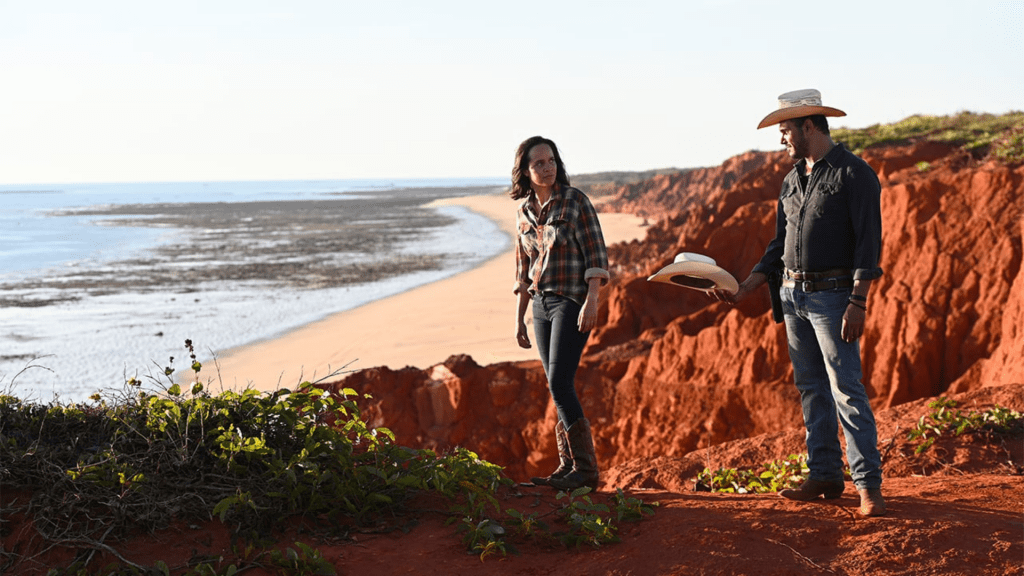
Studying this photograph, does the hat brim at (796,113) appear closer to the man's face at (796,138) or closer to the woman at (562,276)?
the man's face at (796,138)

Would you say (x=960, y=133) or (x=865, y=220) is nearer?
(x=865, y=220)

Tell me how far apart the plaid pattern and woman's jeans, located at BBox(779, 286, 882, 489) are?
3.41 ft

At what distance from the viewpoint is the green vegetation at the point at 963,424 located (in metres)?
6.15

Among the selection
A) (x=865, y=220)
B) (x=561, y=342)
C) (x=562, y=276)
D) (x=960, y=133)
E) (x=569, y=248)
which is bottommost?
(x=561, y=342)

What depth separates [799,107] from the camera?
4.18m

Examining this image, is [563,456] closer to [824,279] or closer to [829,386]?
[829,386]

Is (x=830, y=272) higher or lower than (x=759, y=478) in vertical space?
higher

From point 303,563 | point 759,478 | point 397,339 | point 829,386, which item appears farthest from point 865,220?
point 397,339

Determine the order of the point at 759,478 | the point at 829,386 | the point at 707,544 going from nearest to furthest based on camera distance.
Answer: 1. the point at 707,544
2. the point at 829,386
3. the point at 759,478

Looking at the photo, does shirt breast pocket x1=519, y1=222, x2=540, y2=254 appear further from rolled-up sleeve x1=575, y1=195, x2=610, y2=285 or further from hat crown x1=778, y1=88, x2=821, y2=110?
hat crown x1=778, y1=88, x2=821, y2=110

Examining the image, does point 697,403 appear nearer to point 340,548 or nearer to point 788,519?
point 788,519

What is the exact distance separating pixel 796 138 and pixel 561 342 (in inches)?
64.0

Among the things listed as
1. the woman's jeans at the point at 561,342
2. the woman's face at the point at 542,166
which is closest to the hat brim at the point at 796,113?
the woman's face at the point at 542,166

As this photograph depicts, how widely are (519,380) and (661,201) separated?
145 feet
